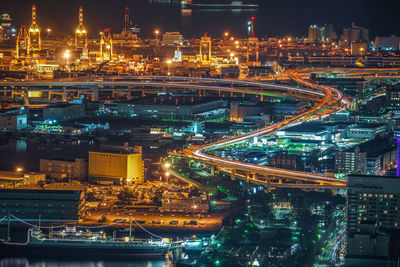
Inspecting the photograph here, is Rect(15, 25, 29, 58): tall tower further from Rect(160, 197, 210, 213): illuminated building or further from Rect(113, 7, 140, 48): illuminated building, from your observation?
Rect(160, 197, 210, 213): illuminated building

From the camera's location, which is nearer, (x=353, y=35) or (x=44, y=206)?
(x=44, y=206)

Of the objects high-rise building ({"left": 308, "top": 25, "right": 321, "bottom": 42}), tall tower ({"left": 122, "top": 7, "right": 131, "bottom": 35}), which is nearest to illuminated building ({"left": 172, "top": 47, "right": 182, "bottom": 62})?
tall tower ({"left": 122, "top": 7, "right": 131, "bottom": 35})

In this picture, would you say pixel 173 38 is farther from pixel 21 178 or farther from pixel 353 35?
pixel 21 178

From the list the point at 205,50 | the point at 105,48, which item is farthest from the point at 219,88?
the point at 105,48

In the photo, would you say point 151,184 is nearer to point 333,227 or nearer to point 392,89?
point 333,227

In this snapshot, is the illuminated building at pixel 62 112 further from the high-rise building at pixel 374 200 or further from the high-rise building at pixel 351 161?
the high-rise building at pixel 374 200

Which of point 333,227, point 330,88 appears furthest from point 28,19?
point 333,227
